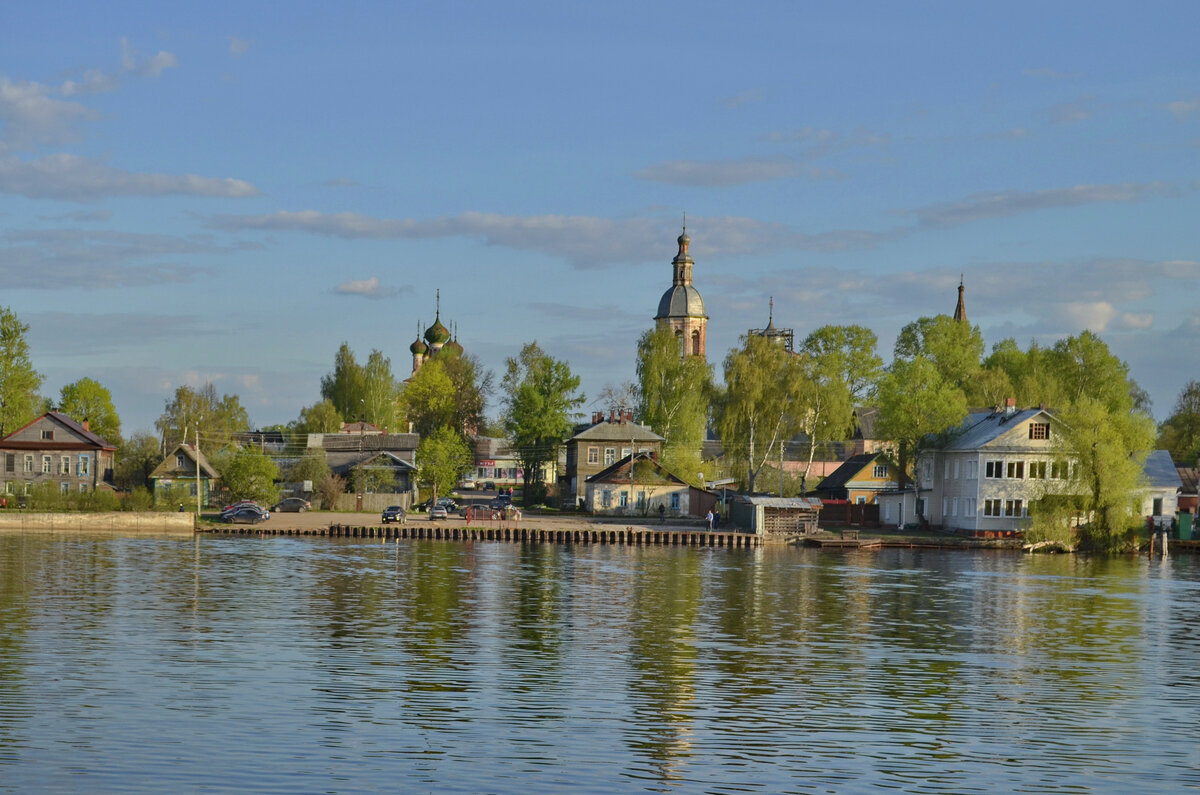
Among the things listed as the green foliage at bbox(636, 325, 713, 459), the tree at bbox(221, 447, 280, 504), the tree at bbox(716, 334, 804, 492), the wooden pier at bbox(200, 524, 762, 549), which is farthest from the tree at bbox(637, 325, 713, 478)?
the tree at bbox(221, 447, 280, 504)

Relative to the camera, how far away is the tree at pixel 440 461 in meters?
117

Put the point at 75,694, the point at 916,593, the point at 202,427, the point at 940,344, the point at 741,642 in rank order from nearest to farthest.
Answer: the point at 75,694 < the point at 741,642 < the point at 916,593 < the point at 940,344 < the point at 202,427

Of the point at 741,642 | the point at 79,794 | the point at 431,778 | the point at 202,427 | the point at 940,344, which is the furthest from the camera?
the point at 202,427

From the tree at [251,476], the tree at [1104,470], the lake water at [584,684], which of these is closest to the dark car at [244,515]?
the tree at [251,476]

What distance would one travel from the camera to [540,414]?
120312mm

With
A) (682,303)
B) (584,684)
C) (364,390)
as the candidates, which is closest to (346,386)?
(364,390)

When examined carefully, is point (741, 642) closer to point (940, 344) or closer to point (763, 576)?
point (763, 576)

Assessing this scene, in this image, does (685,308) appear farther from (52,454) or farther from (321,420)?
(52,454)

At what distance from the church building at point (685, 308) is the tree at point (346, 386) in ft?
128

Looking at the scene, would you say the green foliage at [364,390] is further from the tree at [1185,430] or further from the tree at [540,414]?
the tree at [1185,430]

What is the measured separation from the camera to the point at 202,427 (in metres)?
152

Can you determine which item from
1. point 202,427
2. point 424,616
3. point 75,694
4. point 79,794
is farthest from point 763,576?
point 202,427

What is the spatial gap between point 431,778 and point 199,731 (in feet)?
18.4

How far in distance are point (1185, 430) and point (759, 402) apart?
5628 centimetres
